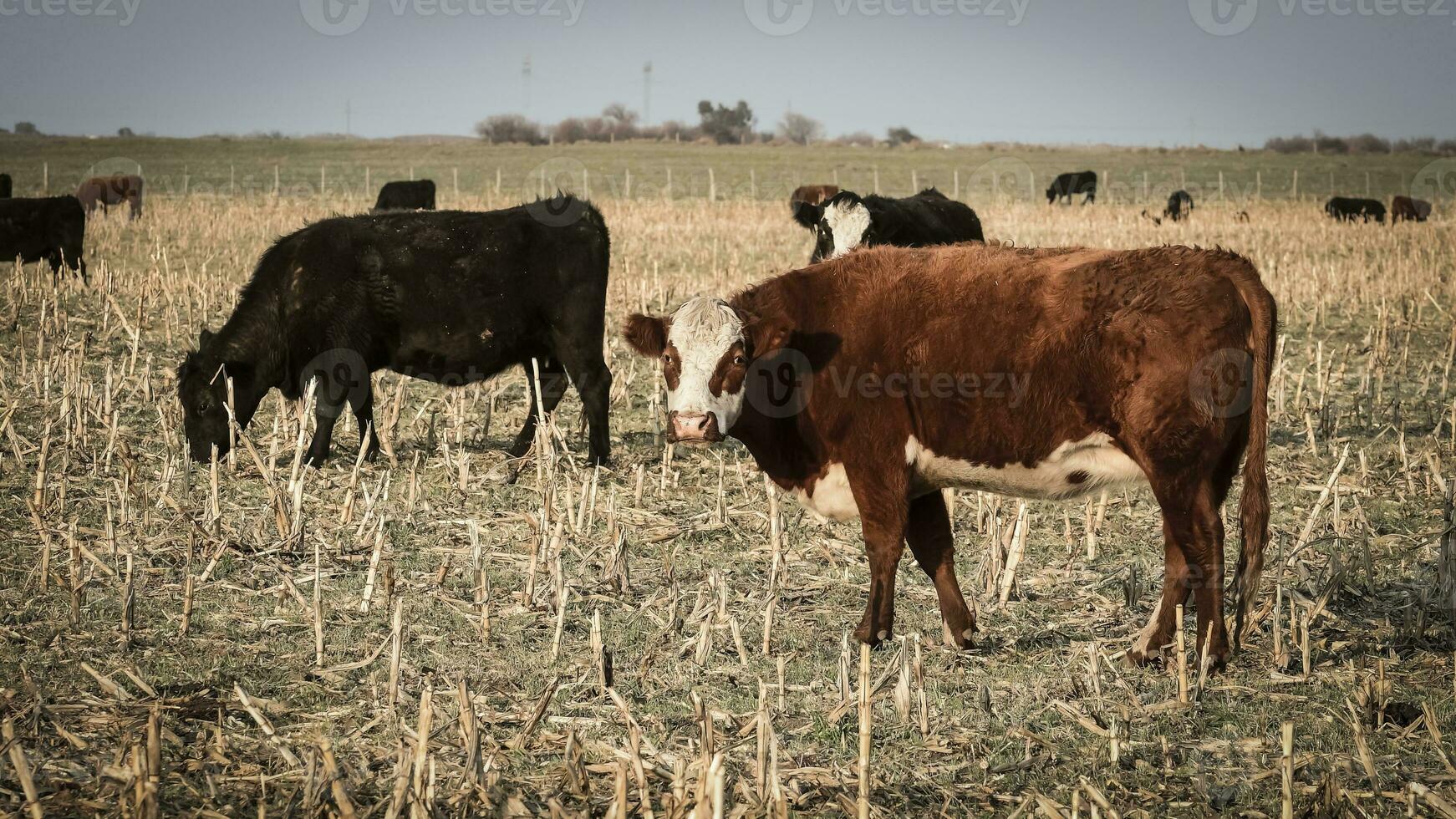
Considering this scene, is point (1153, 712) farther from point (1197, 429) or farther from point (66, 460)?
point (66, 460)

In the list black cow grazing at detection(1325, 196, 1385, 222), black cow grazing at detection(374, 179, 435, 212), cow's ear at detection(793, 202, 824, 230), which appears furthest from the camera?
black cow grazing at detection(1325, 196, 1385, 222)

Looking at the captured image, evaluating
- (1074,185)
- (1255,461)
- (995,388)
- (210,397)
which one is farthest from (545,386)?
(1074,185)

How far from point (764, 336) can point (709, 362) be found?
0.99 feet

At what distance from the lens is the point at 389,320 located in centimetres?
969

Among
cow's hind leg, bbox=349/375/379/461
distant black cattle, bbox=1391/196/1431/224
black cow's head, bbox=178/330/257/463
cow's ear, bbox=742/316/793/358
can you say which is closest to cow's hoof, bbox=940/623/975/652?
cow's ear, bbox=742/316/793/358

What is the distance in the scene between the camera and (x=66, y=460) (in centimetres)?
804

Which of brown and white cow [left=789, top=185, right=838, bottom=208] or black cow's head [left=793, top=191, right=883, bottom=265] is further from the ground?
brown and white cow [left=789, top=185, right=838, bottom=208]

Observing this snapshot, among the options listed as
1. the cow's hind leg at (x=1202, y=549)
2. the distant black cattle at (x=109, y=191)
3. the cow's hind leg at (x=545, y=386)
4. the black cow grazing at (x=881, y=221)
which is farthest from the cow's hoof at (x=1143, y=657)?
the distant black cattle at (x=109, y=191)

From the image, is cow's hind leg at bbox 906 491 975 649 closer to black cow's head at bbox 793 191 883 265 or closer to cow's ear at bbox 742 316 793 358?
cow's ear at bbox 742 316 793 358

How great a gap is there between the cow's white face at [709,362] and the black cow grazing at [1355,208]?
2985cm

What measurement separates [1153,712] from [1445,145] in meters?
97.1

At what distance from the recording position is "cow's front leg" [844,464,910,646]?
18.9ft

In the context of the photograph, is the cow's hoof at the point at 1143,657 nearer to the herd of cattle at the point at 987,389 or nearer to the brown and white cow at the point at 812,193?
the herd of cattle at the point at 987,389

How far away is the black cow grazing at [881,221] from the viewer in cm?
1266
